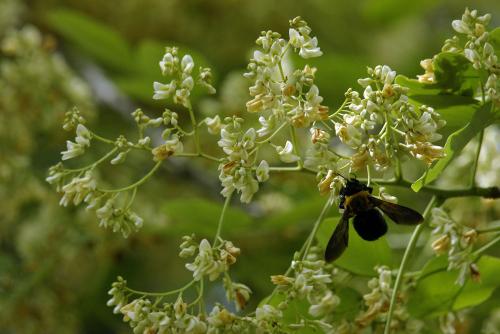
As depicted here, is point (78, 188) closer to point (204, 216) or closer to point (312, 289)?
point (312, 289)

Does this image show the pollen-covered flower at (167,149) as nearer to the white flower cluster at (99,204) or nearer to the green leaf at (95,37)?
the white flower cluster at (99,204)

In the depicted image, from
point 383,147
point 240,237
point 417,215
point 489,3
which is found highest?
point 489,3

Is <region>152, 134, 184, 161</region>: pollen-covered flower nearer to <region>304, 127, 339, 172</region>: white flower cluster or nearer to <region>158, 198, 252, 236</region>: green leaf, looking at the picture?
<region>304, 127, 339, 172</region>: white flower cluster

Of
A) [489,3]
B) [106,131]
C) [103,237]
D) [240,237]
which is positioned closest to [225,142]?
[240,237]

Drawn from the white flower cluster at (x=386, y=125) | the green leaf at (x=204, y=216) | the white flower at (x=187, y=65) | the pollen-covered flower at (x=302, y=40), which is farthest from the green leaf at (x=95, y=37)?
the white flower cluster at (x=386, y=125)

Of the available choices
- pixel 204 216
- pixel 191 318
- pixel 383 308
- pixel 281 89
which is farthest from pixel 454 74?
pixel 204 216

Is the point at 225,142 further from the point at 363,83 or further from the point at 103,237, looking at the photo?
the point at 103,237
